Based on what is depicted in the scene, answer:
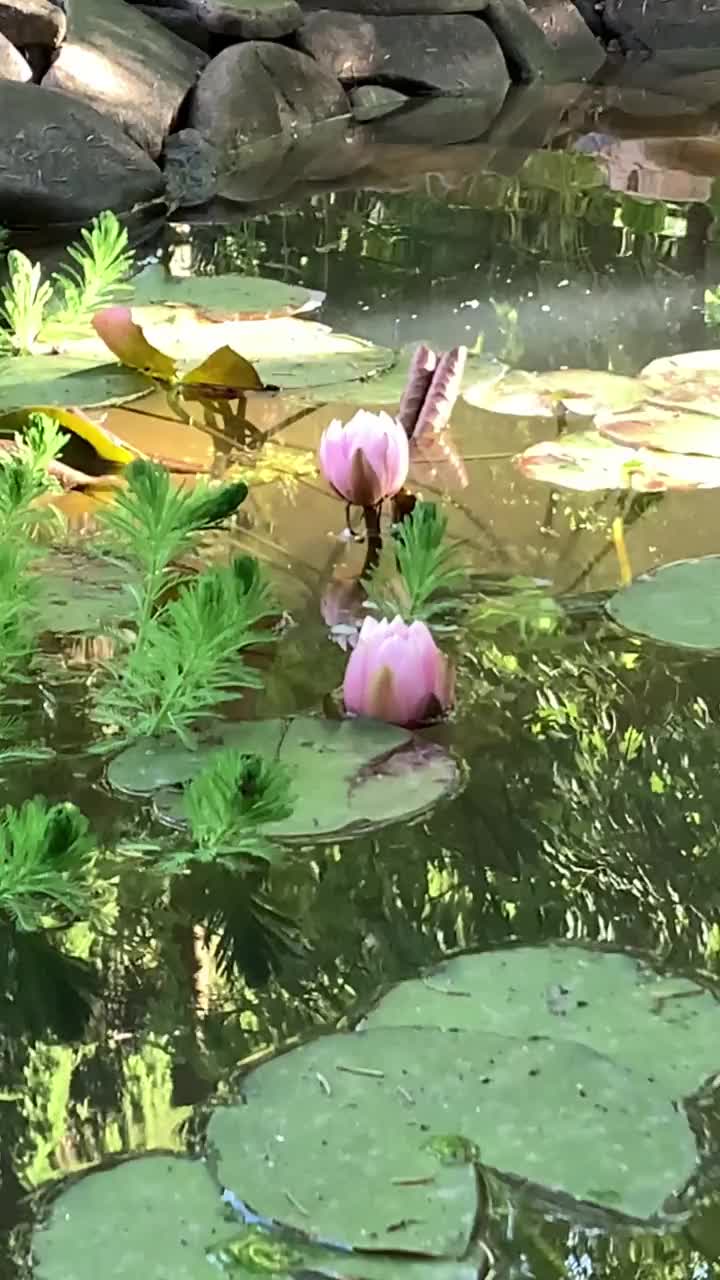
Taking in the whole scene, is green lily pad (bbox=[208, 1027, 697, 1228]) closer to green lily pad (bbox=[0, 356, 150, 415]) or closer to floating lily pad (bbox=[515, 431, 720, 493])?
floating lily pad (bbox=[515, 431, 720, 493])

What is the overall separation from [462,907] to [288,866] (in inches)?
4.0

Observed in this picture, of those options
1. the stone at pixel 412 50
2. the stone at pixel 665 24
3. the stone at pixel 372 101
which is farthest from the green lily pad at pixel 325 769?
the stone at pixel 665 24

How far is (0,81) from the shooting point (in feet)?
9.18

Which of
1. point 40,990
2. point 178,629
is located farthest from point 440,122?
point 40,990

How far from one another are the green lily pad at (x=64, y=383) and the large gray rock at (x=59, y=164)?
1.07 m

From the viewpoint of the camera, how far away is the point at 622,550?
1.31 meters

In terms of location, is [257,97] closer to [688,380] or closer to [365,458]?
[688,380]

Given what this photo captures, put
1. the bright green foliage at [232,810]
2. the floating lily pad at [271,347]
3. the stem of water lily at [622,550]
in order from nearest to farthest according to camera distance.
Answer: the bright green foliage at [232,810]
the stem of water lily at [622,550]
the floating lily pad at [271,347]

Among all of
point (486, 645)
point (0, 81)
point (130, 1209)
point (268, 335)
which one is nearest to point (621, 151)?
point (0, 81)

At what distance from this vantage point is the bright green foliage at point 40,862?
31.4 inches

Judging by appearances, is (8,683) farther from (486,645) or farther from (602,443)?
(602,443)

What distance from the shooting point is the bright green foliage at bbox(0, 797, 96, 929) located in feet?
2.61

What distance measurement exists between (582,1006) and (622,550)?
0.61 metres

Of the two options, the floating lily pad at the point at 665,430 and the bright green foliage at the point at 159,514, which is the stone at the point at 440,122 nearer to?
the floating lily pad at the point at 665,430
